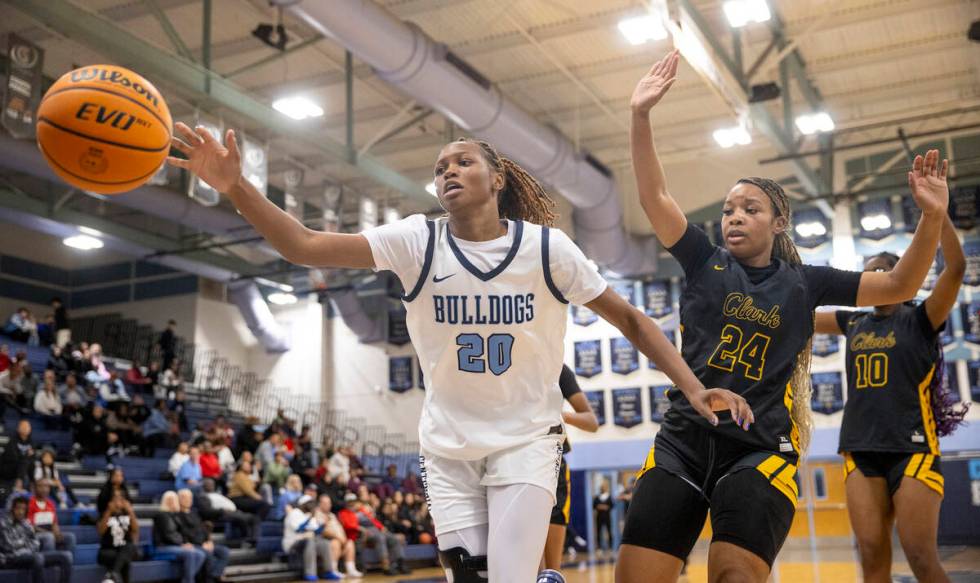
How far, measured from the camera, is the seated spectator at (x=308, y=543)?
15125 mm

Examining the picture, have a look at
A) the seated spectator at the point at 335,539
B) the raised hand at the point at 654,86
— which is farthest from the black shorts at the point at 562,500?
the seated spectator at the point at 335,539

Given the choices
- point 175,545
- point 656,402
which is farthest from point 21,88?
point 656,402

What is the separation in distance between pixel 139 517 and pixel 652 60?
1175cm

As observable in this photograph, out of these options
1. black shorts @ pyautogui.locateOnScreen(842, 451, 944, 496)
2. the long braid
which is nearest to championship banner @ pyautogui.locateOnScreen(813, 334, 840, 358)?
black shorts @ pyautogui.locateOnScreen(842, 451, 944, 496)

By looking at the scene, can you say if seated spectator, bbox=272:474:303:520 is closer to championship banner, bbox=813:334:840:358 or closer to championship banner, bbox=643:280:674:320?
championship banner, bbox=643:280:674:320

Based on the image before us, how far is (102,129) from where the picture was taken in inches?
134

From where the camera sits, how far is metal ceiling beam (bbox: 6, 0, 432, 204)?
11.9m

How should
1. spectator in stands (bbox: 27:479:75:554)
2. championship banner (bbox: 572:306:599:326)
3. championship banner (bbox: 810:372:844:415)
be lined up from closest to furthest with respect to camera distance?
1. spectator in stands (bbox: 27:479:75:554)
2. championship banner (bbox: 810:372:844:415)
3. championship banner (bbox: 572:306:599:326)

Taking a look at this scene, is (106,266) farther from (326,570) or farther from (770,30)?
(770,30)

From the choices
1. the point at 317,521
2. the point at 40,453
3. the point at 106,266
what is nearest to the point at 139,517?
the point at 40,453

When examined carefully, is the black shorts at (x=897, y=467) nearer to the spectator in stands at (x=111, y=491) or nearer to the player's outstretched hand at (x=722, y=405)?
the player's outstretched hand at (x=722, y=405)

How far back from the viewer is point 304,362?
28.8m

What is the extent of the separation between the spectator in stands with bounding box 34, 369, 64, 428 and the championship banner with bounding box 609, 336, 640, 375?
12.8m

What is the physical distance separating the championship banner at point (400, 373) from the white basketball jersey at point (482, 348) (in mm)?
24150
